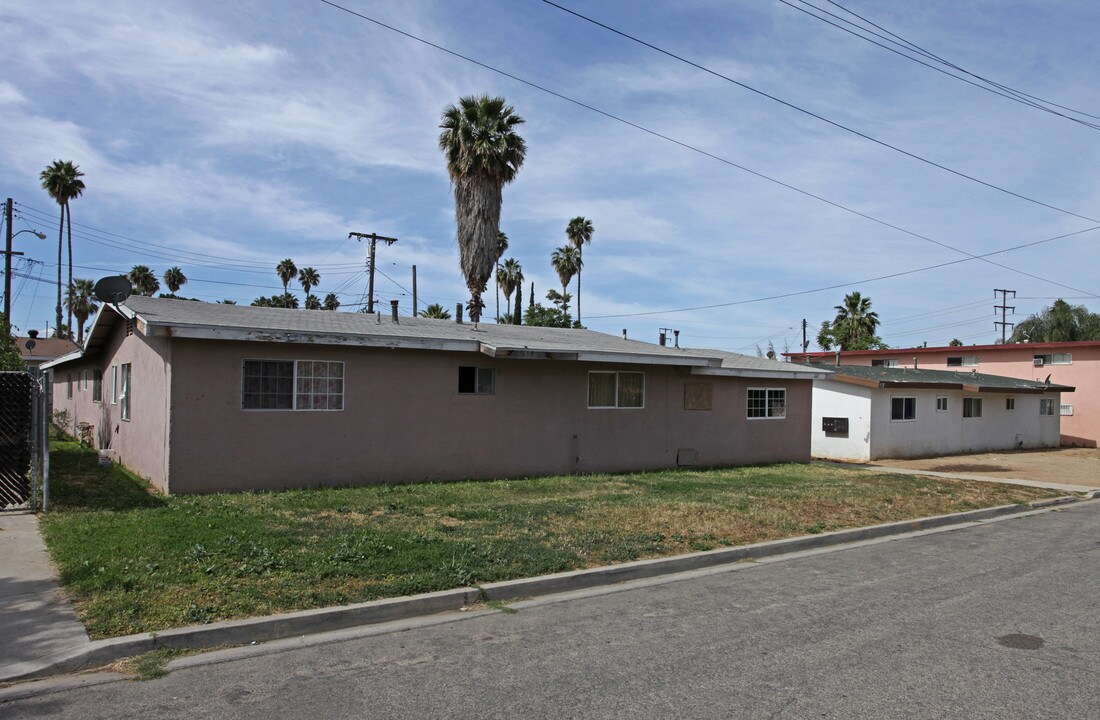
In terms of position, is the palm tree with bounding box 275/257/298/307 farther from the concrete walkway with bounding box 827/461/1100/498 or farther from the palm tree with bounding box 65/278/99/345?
the concrete walkway with bounding box 827/461/1100/498

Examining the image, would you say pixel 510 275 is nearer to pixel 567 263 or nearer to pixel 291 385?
pixel 567 263

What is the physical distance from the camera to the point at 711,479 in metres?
16.6

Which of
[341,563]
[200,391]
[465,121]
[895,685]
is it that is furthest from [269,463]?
Result: [465,121]

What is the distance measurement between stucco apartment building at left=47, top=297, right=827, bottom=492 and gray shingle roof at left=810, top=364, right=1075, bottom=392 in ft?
21.9

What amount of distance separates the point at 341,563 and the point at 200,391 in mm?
6280

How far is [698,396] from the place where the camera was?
19.5 metres

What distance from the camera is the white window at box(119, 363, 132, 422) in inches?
610

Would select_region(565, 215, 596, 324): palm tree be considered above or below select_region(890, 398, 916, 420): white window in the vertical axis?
above

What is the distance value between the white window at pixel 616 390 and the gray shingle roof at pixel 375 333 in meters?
0.65

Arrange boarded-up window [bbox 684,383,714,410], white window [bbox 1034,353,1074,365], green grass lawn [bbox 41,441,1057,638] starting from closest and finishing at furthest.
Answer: green grass lawn [bbox 41,441,1057,638] → boarded-up window [bbox 684,383,714,410] → white window [bbox 1034,353,1074,365]

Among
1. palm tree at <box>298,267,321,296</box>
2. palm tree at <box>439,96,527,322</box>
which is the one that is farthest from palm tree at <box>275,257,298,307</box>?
palm tree at <box>439,96,527,322</box>

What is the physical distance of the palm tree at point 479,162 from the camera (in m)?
26.9

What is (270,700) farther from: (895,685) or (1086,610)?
(1086,610)

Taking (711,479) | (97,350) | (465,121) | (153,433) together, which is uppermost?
(465,121)
